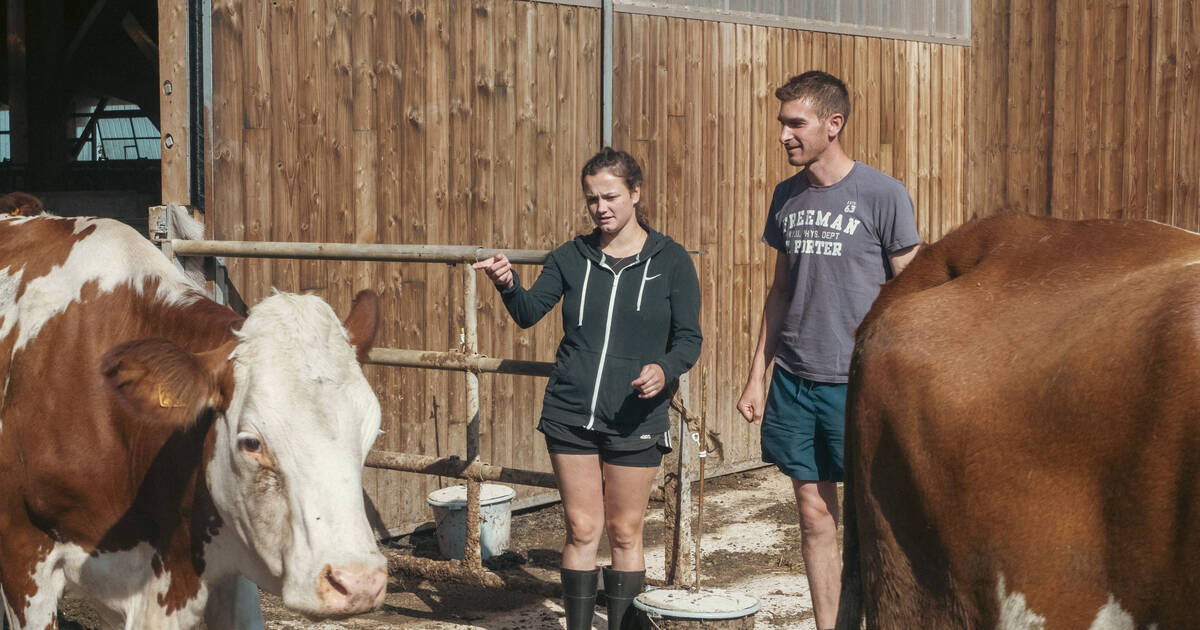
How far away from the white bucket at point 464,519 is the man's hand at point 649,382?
6.68ft

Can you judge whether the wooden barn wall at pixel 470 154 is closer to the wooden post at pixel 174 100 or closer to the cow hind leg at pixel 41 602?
the wooden post at pixel 174 100

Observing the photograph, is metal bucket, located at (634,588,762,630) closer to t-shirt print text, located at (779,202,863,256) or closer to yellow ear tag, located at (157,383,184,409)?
t-shirt print text, located at (779,202,863,256)

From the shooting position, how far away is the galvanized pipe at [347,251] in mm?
4641

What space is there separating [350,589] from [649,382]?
1.33 meters

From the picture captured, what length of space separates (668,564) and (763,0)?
4159 millimetres

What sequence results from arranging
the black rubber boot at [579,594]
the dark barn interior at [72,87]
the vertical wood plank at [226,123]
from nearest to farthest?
the black rubber boot at [579,594] → the vertical wood plank at [226,123] → the dark barn interior at [72,87]

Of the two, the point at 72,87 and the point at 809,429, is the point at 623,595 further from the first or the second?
the point at 72,87

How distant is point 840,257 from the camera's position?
353cm

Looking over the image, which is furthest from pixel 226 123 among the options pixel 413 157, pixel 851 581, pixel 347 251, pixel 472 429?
pixel 851 581

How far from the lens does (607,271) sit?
379 cm

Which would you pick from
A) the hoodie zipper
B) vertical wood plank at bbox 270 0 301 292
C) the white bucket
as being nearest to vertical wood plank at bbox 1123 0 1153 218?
the white bucket

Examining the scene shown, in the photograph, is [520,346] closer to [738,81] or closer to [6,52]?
[738,81]

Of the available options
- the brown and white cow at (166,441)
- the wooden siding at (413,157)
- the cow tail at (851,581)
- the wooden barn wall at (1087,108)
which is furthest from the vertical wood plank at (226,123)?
the wooden barn wall at (1087,108)

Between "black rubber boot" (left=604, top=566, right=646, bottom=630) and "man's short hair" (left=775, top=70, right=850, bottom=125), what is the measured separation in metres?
1.60
